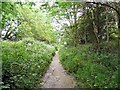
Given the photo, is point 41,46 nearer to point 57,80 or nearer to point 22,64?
point 57,80

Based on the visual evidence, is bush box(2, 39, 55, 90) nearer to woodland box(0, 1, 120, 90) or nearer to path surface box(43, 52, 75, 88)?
woodland box(0, 1, 120, 90)

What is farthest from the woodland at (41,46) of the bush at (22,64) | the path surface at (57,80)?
the path surface at (57,80)

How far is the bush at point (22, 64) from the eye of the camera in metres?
3.09

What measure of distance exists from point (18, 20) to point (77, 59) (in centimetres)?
181

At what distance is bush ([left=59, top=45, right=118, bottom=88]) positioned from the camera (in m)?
3.38

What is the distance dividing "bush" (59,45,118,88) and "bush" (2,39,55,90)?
0.72 meters

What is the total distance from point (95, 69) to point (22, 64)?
130 centimetres

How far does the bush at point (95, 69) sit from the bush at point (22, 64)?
2.36 feet

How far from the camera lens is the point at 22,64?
143 inches

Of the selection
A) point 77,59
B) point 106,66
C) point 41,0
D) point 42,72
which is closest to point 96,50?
point 77,59

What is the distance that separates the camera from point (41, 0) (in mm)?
4039

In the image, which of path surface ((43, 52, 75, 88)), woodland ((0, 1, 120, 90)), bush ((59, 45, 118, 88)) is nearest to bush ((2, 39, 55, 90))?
woodland ((0, 1, 120, 90))

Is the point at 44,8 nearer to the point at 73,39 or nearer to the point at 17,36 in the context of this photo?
the point at 17,36

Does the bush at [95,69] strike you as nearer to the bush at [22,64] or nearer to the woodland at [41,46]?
the woodland at [41,46]
